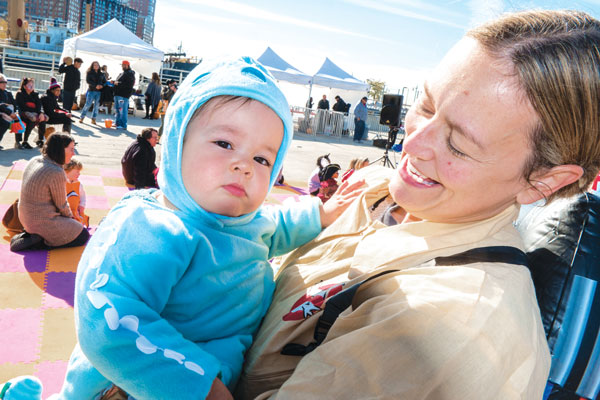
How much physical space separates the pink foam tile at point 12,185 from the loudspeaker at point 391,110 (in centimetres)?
794

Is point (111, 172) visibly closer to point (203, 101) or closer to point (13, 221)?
point (13, 221)

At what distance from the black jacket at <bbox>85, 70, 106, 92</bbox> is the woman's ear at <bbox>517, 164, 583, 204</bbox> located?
597 inches

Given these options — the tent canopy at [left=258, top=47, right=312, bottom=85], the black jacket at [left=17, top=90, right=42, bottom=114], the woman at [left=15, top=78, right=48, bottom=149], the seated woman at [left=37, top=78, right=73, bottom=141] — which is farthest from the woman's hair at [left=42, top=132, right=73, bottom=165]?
the tent canopy at [left=258, top=47, right=312, bottom=85]

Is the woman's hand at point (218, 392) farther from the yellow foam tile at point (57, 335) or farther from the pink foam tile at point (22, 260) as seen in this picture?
the pink foam tile at point (22, 260)

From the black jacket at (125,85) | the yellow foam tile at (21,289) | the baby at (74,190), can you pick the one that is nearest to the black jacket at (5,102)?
the black jacket at (125,85)

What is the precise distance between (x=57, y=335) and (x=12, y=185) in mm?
4702

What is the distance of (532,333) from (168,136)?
3.70 ft

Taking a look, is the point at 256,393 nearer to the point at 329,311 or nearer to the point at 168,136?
the point at 329,311

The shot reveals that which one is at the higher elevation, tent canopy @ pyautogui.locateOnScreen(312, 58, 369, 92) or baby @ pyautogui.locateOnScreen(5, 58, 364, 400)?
tent canopy @ pyautogui.locateOnScreen(312, 58, 369, 92)

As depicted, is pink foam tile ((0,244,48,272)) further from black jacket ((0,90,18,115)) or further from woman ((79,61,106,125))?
woman ((79,61,106,125))

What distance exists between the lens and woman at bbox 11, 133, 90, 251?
5098 millimetres

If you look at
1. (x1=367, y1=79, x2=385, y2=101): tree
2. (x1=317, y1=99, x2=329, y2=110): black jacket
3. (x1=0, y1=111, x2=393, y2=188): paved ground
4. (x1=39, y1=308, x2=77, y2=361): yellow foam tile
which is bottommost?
(x1=39, y1=308, x2=77, y2=361): yellow foam tile

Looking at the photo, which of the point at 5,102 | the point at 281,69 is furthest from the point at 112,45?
the point at 281,69

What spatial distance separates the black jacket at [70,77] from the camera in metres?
13.5
